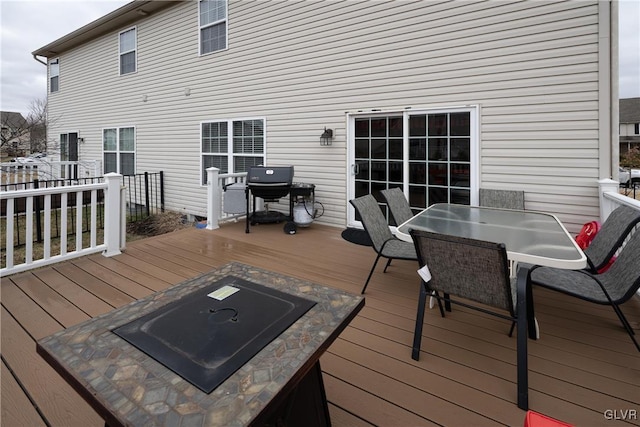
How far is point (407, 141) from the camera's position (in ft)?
15.7

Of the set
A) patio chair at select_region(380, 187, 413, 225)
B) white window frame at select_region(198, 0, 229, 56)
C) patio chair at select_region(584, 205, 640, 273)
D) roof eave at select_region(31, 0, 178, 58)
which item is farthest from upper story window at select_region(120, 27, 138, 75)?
patio chair at select_region(584, 205, 640, 273)

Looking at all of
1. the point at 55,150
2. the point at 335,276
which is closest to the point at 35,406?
the point at 335,276

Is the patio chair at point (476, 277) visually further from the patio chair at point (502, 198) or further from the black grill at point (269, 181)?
the black grill at point (269, 181)

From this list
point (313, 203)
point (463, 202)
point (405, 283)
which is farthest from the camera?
point (313, 203)

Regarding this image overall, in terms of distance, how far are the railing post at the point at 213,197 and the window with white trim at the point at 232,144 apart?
4.29ft

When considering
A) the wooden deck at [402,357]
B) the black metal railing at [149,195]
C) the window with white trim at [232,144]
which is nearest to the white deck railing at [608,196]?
the wooden deck at [402,357]

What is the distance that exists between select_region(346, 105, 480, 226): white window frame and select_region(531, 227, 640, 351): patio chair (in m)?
2.07

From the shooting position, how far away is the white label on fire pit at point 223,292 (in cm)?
147

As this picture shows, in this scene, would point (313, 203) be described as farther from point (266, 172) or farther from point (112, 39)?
point (112, 39)

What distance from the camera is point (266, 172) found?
5.05 metres

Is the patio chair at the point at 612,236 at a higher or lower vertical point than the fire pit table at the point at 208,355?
higher

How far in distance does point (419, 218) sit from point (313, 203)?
2731mm

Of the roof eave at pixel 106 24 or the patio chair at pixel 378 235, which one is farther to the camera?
the roof eave at pixel 106 24

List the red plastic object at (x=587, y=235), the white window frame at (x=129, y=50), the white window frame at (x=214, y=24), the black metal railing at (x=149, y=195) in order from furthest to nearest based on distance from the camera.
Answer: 1. the white window frame at (x=129, y=50)
2. the black metal railing at (x=149, y=195)
3. the white window frame at (x=214, y=24)
4. the red plastic object at (x=587, y=235)
